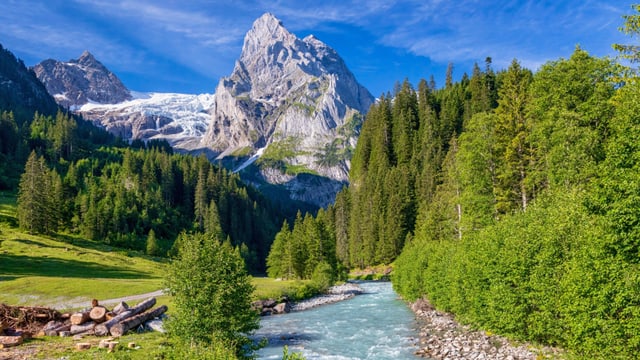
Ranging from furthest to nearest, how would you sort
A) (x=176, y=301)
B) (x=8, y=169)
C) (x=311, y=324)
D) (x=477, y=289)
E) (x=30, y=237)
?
(x=8, y=169)
(x=30, y=237)
(x=311, y=324)
(x=477, y=289)
(x=176, y=301)

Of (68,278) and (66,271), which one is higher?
(68,278)

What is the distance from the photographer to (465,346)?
Answer: 3180 cm

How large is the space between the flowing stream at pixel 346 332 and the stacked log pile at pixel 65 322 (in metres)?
11.9

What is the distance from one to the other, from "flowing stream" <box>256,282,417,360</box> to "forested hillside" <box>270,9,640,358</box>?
238 inches

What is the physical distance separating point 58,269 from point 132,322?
54.6 meters

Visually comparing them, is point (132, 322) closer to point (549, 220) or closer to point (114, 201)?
point (549, 220)

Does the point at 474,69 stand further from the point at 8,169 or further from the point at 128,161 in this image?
the point at 8,169

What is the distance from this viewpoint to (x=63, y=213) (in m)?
125

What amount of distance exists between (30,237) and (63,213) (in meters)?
30.3

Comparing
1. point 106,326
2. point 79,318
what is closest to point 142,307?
point 106,326

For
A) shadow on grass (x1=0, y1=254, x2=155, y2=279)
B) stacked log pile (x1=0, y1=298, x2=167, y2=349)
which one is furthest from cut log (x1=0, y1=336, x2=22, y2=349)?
shadow on grass (x1=0, y1=254, x2=155, y2=279)

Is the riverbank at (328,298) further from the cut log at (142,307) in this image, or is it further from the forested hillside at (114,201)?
the forested hillside at (114,201)

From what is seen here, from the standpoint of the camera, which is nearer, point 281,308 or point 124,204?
point 281,308

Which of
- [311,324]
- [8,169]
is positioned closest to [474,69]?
[311,324]
